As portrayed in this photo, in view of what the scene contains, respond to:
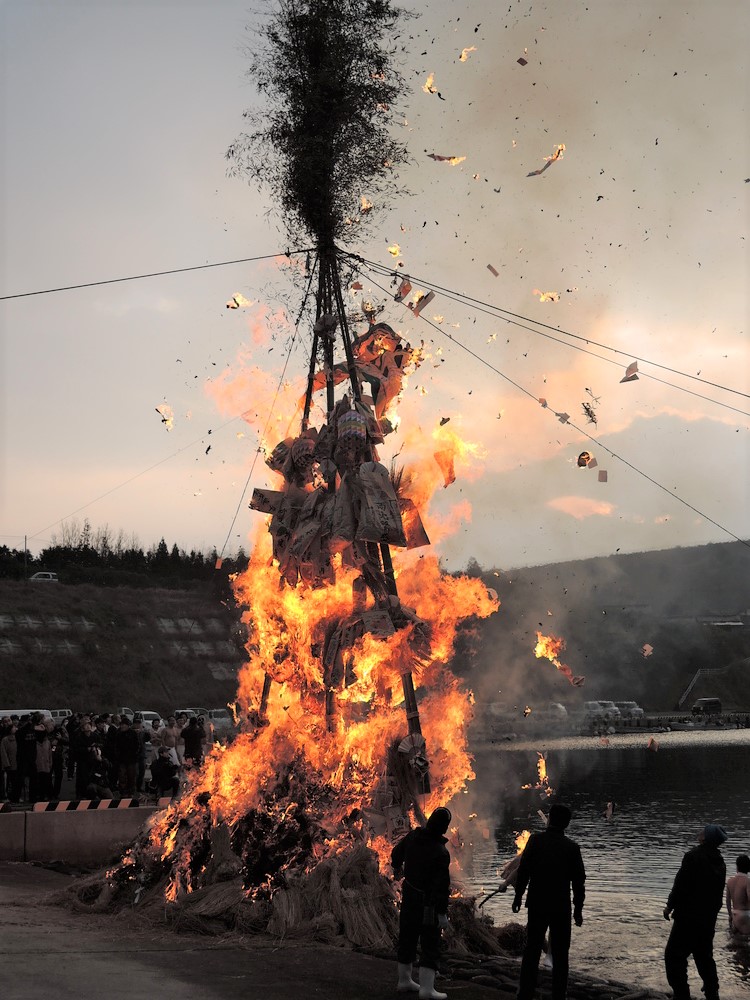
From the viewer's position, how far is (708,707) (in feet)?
281

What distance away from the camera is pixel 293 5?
48.3ft

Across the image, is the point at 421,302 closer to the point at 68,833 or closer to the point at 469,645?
the point at 68,833

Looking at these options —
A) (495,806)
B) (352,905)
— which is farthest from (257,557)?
(495,806)

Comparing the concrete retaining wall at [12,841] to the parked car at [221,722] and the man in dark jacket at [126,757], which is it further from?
the parked car at [221,722]

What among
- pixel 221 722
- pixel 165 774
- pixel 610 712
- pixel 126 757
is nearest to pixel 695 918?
pixel 165 774

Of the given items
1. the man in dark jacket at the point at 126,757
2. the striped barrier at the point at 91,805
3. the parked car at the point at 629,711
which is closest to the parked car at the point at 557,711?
the parked car at the point at 629,711

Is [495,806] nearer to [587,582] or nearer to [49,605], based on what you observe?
[49,605]

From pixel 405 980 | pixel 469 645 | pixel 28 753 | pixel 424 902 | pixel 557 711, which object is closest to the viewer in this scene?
pixel 405 980

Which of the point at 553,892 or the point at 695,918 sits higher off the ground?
the point at 553,892

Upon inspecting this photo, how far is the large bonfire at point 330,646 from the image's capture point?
38.7 ft

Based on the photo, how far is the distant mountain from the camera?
63312mm

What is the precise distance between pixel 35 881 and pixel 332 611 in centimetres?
561

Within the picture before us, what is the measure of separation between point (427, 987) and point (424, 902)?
0.68 metres

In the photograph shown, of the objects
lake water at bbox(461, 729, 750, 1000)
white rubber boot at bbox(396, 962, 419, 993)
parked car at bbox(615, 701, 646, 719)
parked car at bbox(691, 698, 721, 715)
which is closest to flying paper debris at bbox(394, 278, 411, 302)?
lake water at bbox(461, 729, 750, 1000)
